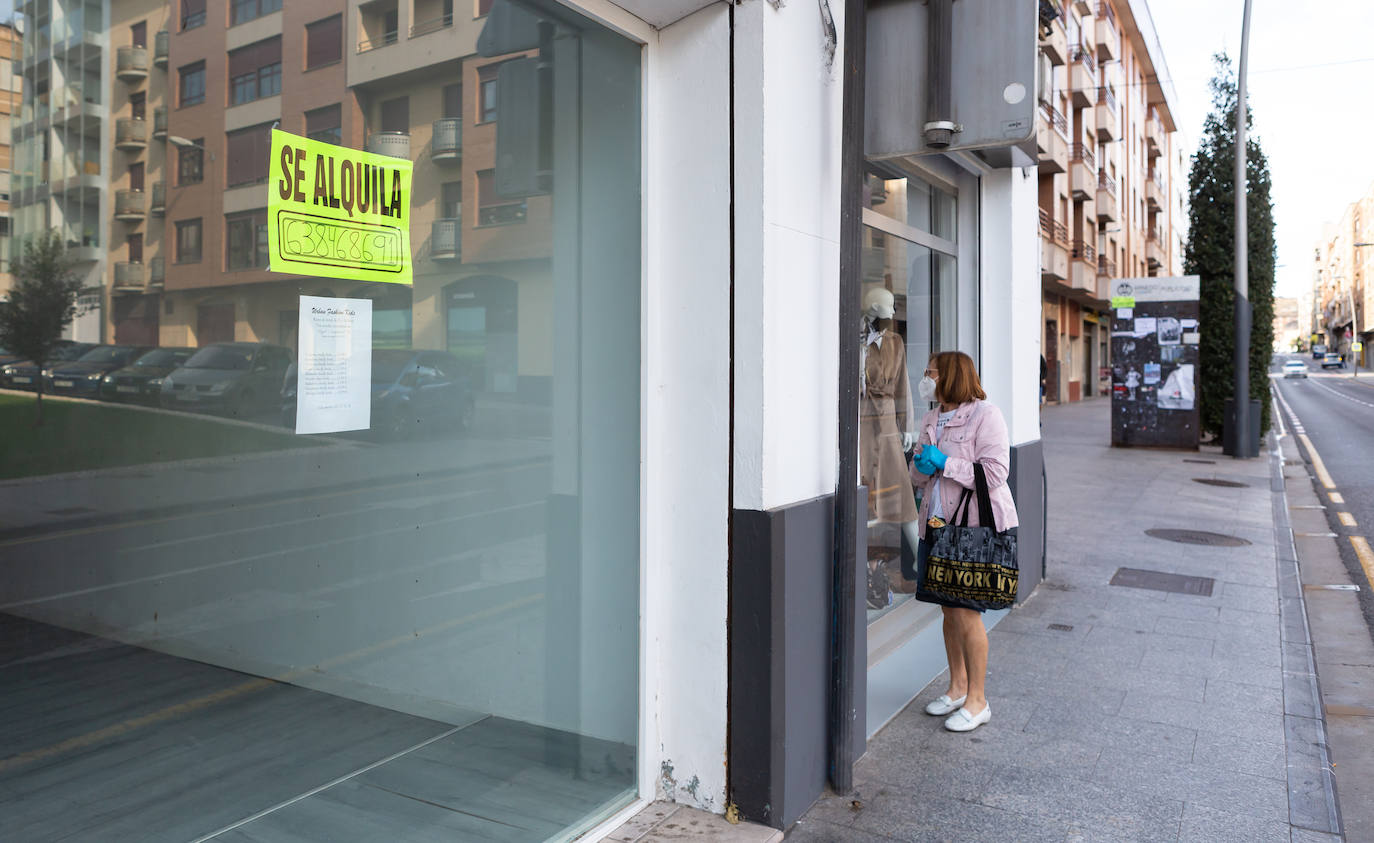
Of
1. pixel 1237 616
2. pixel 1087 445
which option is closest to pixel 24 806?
pixel 1237 616

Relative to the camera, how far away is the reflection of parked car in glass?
322 centimetres

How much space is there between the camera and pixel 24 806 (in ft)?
10.9

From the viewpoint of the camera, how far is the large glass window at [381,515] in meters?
3.04

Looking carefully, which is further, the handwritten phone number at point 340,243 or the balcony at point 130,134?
the handwritten phone number at point 340,243

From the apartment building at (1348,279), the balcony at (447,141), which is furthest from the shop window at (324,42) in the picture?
the apartment building at (1348,279)

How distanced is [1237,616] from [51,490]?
22.3ft

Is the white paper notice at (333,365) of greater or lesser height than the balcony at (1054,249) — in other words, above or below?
below

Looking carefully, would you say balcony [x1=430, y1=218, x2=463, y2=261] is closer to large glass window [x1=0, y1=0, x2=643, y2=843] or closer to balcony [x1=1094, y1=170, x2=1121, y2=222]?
large glass window [x1=0, y1=0, x2=643, y2=843]

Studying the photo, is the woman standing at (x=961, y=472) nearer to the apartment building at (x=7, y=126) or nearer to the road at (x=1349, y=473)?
the apartment building at (x=7, y=126)

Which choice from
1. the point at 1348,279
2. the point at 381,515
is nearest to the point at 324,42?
the point at 381,515

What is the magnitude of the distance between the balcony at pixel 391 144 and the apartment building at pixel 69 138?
0.77 m

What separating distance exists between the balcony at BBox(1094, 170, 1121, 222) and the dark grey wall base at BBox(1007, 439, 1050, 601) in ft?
117

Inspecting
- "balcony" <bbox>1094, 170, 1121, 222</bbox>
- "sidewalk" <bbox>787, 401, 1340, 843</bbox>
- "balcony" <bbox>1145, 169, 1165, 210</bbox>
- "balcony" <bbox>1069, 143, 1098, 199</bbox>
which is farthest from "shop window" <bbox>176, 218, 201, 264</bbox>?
"balcony" <bbox>1145, 169, 1165, 210</bbox>

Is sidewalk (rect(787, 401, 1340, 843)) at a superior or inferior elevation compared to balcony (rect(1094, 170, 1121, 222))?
inferior
